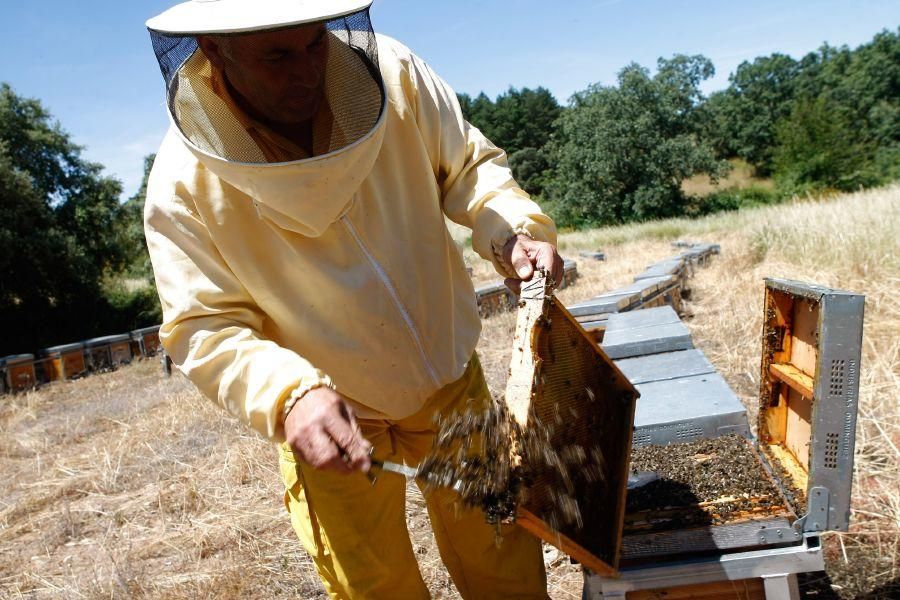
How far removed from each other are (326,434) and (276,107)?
35.2 inches

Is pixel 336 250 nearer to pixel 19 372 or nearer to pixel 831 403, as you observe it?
pixel 831 403

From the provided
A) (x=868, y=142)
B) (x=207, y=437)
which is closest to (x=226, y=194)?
(x=207, y=437)

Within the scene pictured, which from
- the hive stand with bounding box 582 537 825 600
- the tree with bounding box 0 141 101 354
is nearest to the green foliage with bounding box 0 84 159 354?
the tree with bounding box 0 141 101 354

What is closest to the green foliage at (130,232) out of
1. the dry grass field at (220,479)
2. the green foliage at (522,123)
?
the dry grass field at (220,479)

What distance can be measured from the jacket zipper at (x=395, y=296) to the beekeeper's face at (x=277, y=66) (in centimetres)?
35

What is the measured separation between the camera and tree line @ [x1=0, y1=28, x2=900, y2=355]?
1552cm

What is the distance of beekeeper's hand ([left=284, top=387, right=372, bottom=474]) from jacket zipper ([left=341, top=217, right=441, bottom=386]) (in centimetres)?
53

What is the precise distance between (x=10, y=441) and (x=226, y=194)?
Answer: 21.2 feet

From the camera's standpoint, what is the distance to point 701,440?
8.75ft

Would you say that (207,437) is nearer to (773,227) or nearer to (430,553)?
(430,553)

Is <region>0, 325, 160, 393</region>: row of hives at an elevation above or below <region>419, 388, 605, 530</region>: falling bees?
below

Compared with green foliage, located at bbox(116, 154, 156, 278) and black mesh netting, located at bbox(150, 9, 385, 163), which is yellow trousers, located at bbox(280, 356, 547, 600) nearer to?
black mesh netting, located at bbox(150, 9, 385, 163)

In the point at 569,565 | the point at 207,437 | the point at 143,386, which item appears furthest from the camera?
the point at 143,386

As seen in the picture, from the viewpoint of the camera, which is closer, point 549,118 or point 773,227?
point 773,227
